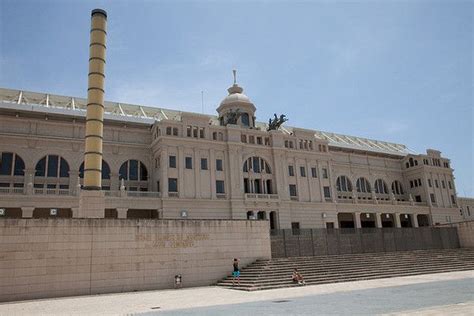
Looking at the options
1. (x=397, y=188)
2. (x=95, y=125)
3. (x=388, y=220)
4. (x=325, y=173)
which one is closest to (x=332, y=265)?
(x=95, y=125)

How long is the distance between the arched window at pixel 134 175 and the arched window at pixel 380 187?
145 feet

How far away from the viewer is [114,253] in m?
26.2

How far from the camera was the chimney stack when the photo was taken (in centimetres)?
3110

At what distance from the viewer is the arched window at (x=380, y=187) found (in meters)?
73.7

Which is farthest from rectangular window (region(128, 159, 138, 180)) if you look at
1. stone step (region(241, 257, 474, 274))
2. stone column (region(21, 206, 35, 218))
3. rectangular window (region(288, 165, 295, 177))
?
stone step (region(241, 257, 474, 274))

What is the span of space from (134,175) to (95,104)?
2095cm

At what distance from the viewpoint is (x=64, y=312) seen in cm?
1745

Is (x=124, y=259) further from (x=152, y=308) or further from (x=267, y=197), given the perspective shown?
(x=267, y=197)

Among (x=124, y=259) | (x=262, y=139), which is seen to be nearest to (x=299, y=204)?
(x=262, y=139)

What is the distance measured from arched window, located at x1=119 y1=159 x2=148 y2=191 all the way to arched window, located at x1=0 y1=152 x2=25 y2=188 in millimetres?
11424

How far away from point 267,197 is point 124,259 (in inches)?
1230

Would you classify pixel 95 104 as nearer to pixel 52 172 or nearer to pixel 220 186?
pixel 52 172

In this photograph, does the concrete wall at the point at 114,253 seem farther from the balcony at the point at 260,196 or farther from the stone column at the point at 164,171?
the balcony at the point at 260,196

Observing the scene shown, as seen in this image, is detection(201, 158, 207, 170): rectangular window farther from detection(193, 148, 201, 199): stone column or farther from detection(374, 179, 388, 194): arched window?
detection(374, 179, 388, 194): arched window
